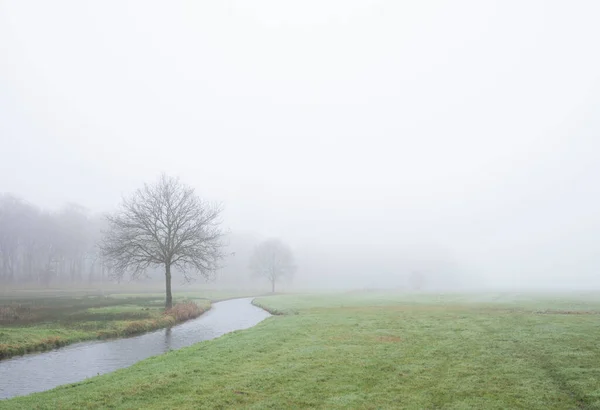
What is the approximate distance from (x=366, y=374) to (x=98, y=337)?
24.5 m

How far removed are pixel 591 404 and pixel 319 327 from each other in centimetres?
2114

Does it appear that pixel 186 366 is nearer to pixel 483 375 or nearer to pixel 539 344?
pixel 483 375

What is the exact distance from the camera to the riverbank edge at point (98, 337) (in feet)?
79.7

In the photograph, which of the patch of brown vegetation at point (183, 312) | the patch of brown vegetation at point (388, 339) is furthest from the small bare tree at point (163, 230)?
the patch of brown vegetation at point (388, 339)

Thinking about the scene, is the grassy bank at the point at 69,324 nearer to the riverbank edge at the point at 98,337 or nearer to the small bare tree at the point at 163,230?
the riverbank edge at the point at 98,337

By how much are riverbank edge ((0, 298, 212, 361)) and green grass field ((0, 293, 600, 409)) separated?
1041cm

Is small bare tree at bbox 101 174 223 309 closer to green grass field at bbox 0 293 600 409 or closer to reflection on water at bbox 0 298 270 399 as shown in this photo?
reflection on water at bbox 0 298 270 399

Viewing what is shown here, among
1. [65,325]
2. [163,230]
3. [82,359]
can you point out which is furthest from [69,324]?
[163,230]

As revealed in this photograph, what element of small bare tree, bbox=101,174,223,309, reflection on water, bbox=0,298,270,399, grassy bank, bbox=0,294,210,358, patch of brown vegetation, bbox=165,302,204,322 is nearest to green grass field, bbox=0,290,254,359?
grassy bank, bbox=0,294,210,358

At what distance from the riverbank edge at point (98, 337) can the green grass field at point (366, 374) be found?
10.4 metres

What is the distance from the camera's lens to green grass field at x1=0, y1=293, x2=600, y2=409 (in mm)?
13914

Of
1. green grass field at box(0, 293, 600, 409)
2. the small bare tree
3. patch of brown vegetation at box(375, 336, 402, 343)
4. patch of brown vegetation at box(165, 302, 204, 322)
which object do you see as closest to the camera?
green grass field at box(0, 293, 600, 409)

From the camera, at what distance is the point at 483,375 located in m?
16.9

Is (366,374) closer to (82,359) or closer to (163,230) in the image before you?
(82,359)
